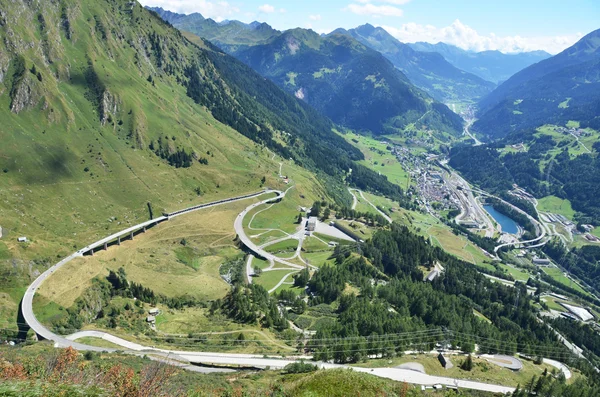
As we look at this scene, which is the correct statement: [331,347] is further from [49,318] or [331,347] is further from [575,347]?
[575,347]

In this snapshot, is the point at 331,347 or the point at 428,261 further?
the point at 428,261

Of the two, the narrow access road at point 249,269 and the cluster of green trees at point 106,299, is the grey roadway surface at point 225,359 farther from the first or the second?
the narrow access road at point 249,269

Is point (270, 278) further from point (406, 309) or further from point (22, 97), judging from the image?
point (22, 97)

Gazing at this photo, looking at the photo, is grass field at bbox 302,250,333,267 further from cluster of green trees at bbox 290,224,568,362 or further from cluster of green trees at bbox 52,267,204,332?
cluster of green trees at bbox 52,267,204,332

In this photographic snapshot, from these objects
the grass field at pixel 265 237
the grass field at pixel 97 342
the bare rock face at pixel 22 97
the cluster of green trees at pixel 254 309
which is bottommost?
the grass field at pixel 97 342

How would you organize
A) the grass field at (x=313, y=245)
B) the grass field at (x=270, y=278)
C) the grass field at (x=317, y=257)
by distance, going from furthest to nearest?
the grass field at (x=313, y=245), the grass field at (x=317, y=257), the grass field at (x=270, y=278)

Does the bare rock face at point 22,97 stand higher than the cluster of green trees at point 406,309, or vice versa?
the bare rock face at point 22,97

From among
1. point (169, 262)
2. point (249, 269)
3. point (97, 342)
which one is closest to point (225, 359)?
point (97, 342)

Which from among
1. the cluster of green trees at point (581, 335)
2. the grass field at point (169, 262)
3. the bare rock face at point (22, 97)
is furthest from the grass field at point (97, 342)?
the cluster of green trees at point (581, 335)

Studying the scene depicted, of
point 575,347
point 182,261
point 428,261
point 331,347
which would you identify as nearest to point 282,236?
point 182,261
